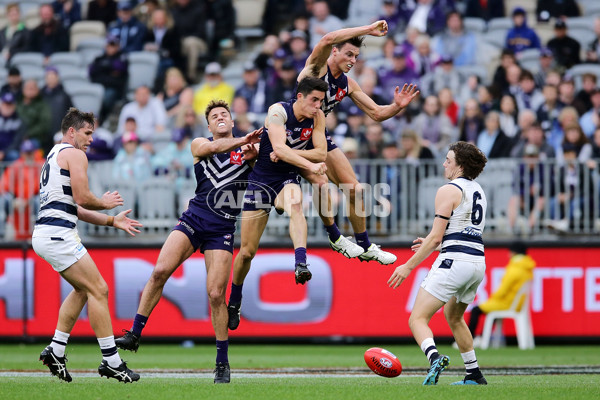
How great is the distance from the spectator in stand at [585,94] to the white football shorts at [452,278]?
947 cm

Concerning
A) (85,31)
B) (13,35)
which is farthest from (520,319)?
(13,35)

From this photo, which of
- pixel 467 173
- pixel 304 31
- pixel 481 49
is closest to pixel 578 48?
pixel 481 49

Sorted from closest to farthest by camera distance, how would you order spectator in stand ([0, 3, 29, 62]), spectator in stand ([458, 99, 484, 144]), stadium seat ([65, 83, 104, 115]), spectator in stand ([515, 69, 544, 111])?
spectator in stand ([458, 99, 484, 144]) → spectator in stand ([515, 69, 544, 111]) → stadium seat ([65, 83, 104, 115]) → spectator in stand ([0, 3, 29, 62])

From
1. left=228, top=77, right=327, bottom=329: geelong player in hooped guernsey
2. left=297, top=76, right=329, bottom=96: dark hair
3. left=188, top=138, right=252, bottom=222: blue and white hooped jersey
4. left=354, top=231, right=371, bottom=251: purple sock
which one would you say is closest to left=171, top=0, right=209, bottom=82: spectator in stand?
left=188, top=138, right=252, bottom=222: blue and white hooped jersey

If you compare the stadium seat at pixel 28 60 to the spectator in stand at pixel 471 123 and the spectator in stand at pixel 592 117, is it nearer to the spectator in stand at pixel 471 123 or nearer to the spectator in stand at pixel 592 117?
the spectator in stand at pixel 471 123

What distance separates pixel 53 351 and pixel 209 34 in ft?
44.1

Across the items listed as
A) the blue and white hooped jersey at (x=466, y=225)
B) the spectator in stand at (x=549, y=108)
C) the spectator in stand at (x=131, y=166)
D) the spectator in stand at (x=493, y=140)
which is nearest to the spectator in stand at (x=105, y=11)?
the spectator in stand at (x=131, y=166)

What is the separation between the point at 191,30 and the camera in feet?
74.2

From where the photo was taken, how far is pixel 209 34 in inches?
913

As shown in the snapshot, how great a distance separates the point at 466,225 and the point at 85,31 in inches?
612

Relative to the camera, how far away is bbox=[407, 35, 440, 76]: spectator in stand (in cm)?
2036

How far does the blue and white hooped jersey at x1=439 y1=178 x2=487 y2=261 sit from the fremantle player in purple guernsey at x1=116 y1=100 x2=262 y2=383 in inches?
101

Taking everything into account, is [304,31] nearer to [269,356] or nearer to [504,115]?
[504,115]

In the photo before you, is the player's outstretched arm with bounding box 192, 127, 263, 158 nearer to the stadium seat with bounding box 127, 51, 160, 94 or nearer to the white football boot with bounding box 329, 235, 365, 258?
the white football boot with bounding box 329, 235, 365, 258
